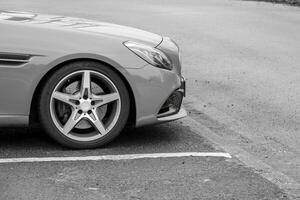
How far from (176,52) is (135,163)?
124cm

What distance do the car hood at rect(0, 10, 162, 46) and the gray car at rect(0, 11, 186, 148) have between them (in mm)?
23

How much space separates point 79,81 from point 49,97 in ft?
0.95

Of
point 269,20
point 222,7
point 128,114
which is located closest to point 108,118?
point 128,114

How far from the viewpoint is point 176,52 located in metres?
6.56

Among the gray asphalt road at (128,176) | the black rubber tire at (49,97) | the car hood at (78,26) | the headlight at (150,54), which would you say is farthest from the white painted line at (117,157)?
the car hood at (78,26)

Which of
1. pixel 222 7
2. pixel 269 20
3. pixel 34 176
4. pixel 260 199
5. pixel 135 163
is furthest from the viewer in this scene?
pixel 222 7

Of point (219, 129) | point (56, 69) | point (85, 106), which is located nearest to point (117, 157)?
point (85, 106)

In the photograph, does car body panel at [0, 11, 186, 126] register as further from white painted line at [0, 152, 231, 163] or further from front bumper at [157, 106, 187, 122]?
white painted line at [0, 152, 231, 163]

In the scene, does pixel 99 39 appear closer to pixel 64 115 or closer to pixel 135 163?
pixel 64 115

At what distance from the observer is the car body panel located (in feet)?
19.5

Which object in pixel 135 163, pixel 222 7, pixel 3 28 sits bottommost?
pixel 222 7

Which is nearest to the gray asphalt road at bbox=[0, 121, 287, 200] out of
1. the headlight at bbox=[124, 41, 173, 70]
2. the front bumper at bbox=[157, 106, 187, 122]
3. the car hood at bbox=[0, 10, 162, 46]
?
the front bumper at bbox=[157, 106, 187, 122]

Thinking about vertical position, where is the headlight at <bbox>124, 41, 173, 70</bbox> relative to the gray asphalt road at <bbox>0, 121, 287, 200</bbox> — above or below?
above

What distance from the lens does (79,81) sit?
612 centimetres
